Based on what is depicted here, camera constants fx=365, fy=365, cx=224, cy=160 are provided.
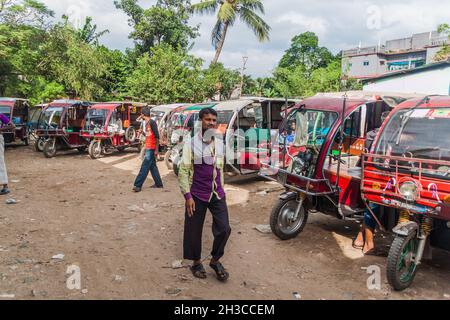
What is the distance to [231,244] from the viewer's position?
206 inches

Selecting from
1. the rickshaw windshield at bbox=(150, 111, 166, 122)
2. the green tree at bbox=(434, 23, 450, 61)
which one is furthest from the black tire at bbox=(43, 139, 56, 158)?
the green tree at bbox=(434, 23, 450, 61)

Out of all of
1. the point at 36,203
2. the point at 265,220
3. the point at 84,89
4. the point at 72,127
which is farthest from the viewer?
the point at 84,89

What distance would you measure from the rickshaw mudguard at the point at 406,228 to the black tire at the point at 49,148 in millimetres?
12697

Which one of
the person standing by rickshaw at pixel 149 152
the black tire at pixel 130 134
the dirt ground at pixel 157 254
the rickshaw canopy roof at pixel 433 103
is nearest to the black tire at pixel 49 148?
the black tire at pixel 130 134

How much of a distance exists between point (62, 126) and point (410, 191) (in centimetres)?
1259

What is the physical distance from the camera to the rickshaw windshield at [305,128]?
5.84 m

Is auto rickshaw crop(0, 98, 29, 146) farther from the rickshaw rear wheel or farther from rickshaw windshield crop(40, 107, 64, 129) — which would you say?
the rickshaw rear wheel

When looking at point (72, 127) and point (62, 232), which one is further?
point (72, 127)

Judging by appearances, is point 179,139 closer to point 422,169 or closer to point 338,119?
point 338,119

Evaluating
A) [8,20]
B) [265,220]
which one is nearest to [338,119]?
[265,220]

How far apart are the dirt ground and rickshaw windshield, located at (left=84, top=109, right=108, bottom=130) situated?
229 inches

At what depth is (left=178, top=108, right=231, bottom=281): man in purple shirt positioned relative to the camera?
12.6ft

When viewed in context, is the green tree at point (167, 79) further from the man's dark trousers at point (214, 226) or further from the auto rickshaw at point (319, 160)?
the man's dark trousers at point (214, 226)

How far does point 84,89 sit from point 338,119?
2065 cm
